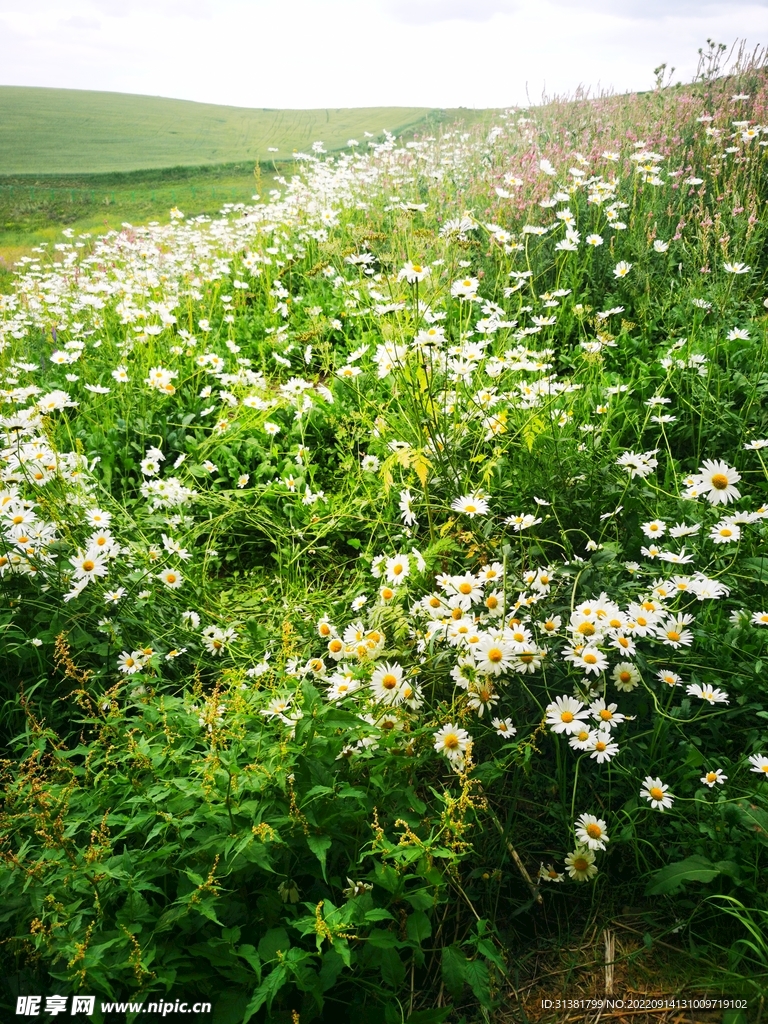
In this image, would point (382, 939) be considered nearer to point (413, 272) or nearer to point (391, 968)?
point (391, 968)

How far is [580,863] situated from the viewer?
4.44 feet

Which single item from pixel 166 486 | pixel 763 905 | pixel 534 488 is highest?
pixel 534 488

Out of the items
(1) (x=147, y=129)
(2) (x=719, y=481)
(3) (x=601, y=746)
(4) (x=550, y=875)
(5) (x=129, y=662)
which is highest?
(1) (x=147, y=129)

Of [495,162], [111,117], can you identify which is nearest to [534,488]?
[495,162]

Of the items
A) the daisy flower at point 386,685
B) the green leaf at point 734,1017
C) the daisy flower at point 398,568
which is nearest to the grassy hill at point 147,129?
the daisy flower at point 398,568

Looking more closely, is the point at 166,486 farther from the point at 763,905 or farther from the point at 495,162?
the point at 495,162

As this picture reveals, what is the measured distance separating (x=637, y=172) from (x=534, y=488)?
2.64 metres

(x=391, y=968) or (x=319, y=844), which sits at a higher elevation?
(x=319, y=844)

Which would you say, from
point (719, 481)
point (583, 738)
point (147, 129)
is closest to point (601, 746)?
point (583, 738)

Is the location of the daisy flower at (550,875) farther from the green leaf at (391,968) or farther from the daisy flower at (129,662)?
the daisy flower at (129,662)

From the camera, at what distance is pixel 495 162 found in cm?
562

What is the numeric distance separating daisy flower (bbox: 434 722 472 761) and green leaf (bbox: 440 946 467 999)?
0.35m

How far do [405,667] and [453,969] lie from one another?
654mm

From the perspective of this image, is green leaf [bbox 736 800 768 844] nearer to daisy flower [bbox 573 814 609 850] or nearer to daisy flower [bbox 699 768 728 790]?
daisy flower [bbox 699 768 728 790]
